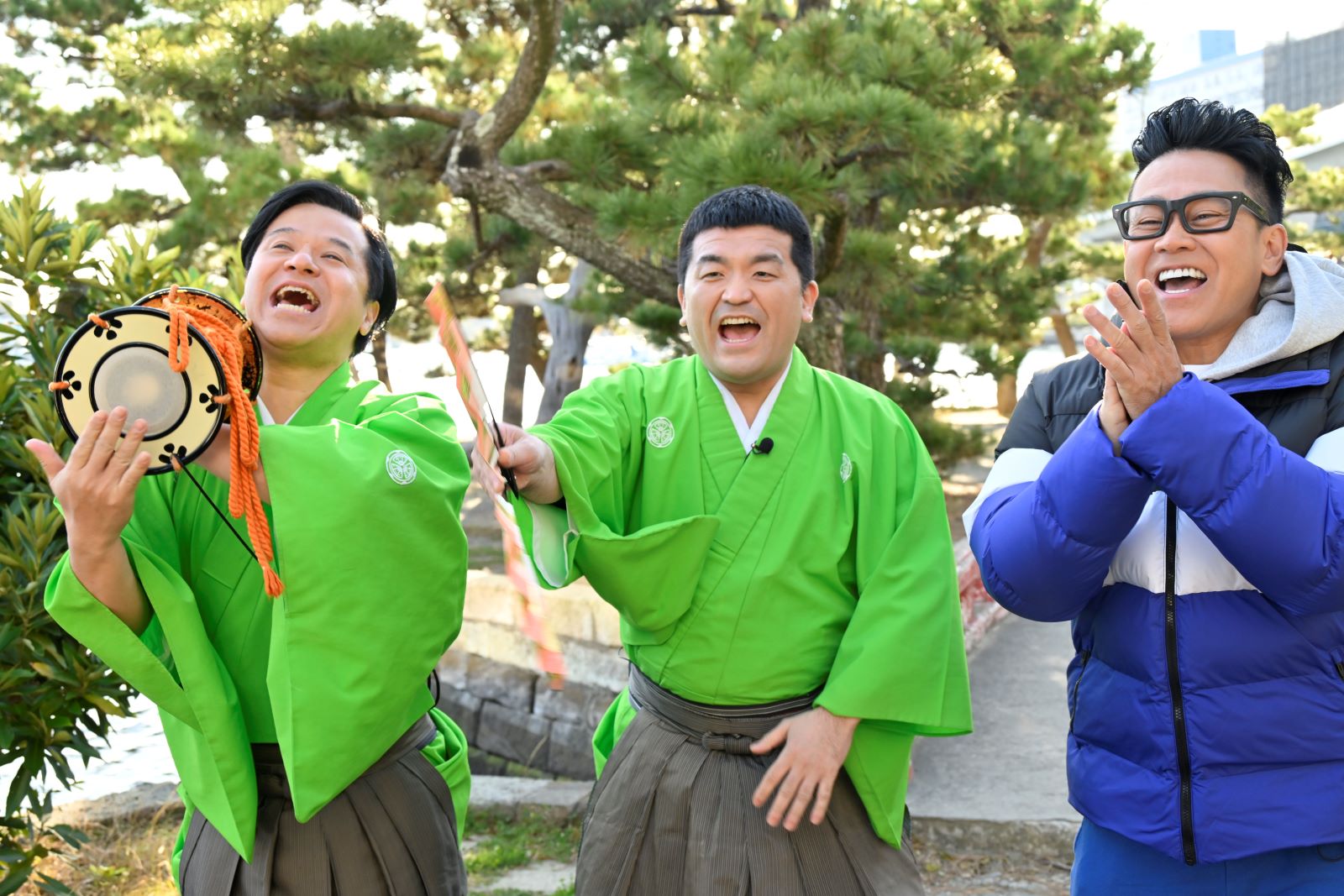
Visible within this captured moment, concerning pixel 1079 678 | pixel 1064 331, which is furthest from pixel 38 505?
pixel 1064 331

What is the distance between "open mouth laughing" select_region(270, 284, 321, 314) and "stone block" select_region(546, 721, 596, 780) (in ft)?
12.8

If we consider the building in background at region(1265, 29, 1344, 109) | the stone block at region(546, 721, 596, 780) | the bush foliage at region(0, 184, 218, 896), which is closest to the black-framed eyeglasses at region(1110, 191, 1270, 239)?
the bush foliage at region(0, 184, 218, 896)

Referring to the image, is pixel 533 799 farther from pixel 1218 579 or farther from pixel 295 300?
pixel 1218 579

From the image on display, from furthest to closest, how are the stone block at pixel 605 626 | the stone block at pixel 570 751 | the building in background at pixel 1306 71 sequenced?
the building in background at pixel 1306 71 < the stone block at pixel 570 751 < the stone block at pixel 605 626

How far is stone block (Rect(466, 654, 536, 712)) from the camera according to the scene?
241 inches

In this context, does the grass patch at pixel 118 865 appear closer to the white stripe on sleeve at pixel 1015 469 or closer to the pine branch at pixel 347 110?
the white stripe on sleeve at pixel 1015 469

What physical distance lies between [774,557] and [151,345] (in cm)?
116

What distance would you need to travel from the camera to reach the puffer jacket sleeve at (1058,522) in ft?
5.73

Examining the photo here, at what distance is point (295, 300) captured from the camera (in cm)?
214

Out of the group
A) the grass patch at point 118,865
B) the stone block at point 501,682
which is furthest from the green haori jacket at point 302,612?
the stone block at point 501,682

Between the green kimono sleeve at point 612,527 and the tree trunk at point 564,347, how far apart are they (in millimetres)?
9137

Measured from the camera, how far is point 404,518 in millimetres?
1939

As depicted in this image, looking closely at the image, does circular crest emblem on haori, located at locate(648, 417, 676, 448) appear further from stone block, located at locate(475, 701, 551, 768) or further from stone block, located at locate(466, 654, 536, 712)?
stone block, located at locate(466, 654, 536, 712)

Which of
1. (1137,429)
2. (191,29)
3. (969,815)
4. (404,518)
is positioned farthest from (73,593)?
(191,29)
